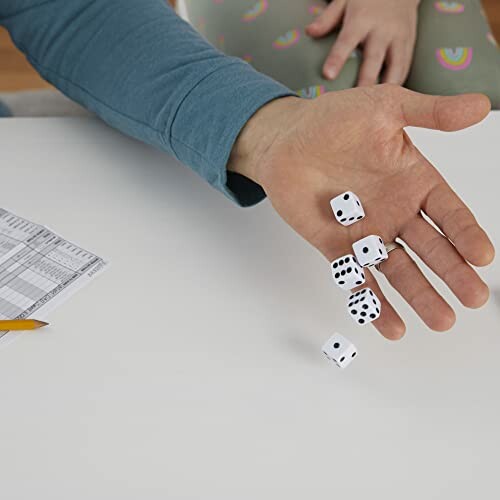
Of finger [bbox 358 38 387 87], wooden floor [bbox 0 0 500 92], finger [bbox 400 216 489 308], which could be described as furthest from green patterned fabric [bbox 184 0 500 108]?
wooden floor [bbox 0 0 500 92]

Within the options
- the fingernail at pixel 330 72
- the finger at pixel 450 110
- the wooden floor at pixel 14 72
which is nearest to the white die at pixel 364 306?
the finger at pixel 450 110

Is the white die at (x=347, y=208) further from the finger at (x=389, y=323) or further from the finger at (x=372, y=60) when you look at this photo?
the finger at (x=372, y=60)

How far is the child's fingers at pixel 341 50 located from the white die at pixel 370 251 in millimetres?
554

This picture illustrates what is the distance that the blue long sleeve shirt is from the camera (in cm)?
100

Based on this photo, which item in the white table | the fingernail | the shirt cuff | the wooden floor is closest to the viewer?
the white table

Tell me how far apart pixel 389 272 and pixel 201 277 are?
9.2 inches

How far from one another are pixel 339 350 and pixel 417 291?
0.13 metres

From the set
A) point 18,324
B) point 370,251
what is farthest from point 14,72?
point 370,251

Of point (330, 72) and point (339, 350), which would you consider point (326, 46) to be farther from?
point (339, 350)

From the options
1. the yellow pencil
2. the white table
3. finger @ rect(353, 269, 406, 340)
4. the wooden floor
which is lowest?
the wooden floor

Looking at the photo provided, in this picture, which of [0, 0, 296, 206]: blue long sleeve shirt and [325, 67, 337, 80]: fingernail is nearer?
[0, 0, 296, 206]: blue long sleeve shirt

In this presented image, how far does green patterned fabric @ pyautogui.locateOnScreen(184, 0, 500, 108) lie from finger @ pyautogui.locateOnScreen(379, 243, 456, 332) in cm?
57

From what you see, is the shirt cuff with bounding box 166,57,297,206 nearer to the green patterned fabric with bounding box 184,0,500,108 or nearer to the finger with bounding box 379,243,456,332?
the finger with bounding box 379,243,456,332

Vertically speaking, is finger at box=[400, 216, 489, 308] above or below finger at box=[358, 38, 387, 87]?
above
